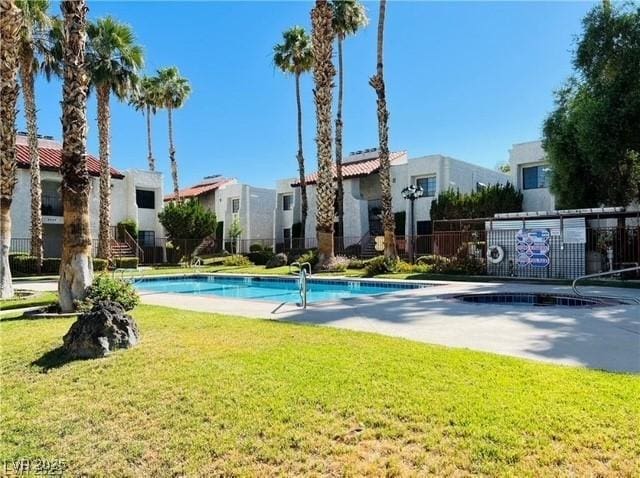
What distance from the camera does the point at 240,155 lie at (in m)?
41.1

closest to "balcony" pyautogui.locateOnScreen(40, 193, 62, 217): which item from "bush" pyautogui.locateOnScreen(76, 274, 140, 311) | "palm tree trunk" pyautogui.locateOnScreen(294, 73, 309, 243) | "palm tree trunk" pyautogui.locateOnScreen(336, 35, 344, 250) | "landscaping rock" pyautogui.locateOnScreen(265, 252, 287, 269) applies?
"landscaping rock" pyautogui.locateOnScreen(265, 252, 287, 269)

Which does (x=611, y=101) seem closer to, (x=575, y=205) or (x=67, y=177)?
(x=575, y=205)

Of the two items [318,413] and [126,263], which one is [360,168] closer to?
[126,263]

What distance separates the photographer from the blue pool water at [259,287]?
17.5 m

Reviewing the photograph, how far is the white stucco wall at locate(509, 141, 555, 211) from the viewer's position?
29703 millimetres

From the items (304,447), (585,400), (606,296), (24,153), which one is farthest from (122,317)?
(24,153)

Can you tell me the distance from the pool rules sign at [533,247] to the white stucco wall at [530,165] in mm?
10364

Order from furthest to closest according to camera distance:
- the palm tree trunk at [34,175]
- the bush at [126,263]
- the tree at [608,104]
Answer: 1. the bush at [126,263]
2. the palm tree trunk at [34,175]
3. the tree at [608,104]

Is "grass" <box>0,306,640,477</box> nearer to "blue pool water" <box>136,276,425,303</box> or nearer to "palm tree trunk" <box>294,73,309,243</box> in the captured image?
"blue pool water" <box>136,276,425,303</box>

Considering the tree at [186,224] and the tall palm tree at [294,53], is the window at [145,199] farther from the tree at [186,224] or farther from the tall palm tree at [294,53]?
the tall palm tree at [294,53]

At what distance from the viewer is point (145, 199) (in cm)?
3766

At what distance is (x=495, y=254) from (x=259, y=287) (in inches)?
424

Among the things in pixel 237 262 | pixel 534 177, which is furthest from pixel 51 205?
pixel 534 177

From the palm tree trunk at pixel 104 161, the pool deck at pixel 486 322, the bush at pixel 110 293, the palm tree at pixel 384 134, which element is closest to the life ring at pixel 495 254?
the palm tree at pixel 384 134
